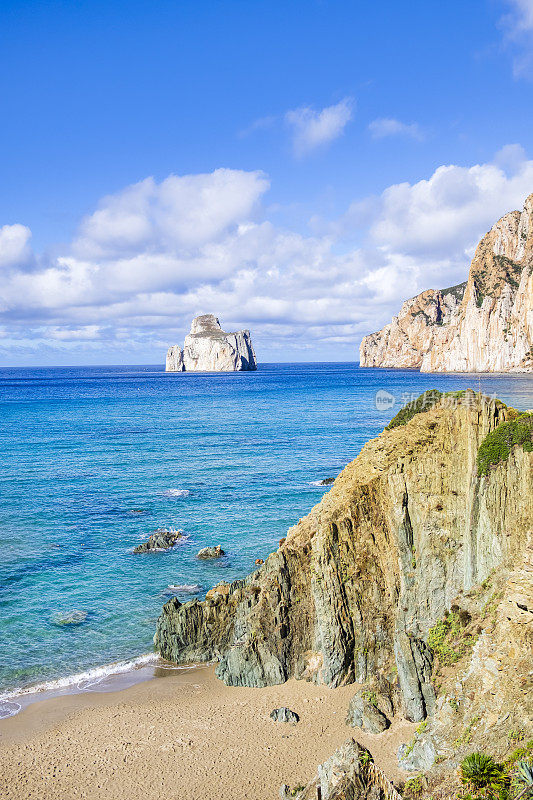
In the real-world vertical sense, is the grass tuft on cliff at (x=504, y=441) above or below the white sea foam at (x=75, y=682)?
above

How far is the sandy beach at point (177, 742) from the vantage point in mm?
16547

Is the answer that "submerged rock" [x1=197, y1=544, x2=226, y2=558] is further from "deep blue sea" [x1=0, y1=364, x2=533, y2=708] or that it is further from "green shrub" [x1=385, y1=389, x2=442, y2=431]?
"green shrub" [x1=385, y1=389, x2=442, y2=431]

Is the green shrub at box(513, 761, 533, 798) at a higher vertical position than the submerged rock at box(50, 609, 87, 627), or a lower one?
higher

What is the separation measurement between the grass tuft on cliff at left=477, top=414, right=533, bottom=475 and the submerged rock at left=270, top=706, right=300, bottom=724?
1048 centimetres

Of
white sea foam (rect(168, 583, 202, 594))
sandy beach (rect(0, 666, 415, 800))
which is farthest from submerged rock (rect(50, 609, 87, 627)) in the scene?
sandy beach (rect(0, 666, 415, 800))

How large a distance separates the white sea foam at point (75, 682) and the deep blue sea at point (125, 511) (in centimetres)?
45

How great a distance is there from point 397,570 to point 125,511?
27860mm

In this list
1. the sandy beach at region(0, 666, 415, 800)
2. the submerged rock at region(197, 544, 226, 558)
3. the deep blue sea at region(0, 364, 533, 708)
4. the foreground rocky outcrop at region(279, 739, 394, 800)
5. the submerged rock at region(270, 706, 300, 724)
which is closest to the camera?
the foreground rocky outcrop at region(279, 739, 394, 800)

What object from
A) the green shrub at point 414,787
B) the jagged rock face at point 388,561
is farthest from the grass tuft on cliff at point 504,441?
the green shrub at point 414,787

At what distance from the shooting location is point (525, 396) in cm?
9694

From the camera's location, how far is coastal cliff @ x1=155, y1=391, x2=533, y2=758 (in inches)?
679

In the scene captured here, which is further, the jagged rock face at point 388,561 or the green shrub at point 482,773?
the jagged rock face at point 388,561

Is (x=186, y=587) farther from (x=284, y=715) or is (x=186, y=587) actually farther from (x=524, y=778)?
(x=524, y=778)

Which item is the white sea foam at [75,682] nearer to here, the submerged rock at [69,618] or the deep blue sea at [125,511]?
the deep blue sea at [125,511]
